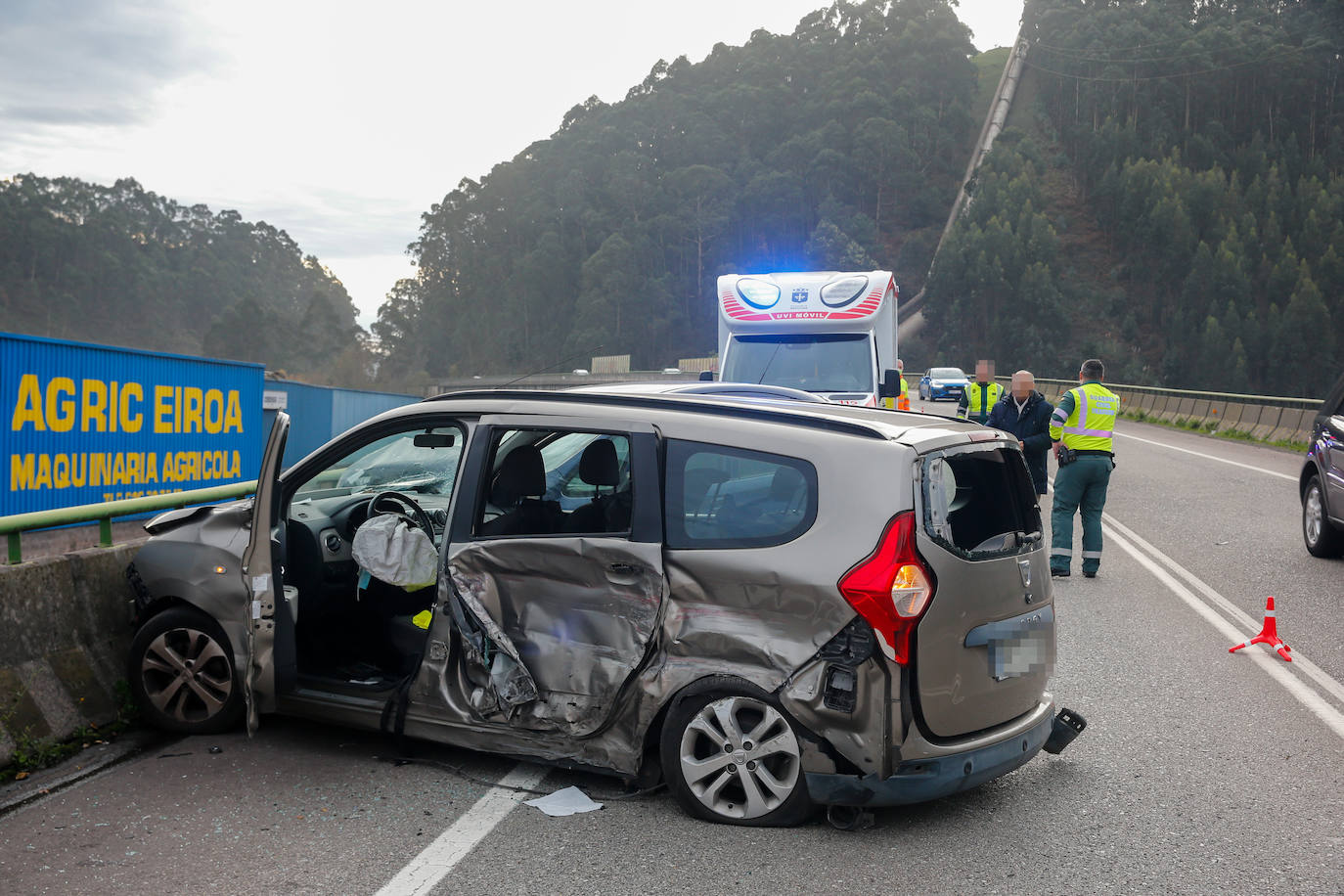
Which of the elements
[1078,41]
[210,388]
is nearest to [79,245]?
[1078,41]

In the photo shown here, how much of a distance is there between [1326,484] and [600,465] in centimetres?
840

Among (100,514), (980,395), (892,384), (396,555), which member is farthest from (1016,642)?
(980,395)

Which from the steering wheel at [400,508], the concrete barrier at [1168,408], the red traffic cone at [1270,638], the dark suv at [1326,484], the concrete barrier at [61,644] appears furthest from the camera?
the concrete barrier at [1168,408]

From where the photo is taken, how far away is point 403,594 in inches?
214

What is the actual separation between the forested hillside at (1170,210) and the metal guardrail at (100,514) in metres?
91.3

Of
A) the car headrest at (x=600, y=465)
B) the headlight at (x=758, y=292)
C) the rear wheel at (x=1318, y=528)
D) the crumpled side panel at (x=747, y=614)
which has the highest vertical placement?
the headlight at (x=758, y=292)

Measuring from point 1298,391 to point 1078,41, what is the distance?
65.6m

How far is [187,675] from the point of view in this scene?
5285 mm

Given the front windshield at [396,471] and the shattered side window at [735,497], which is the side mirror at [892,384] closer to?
the front windshield at [396,471]

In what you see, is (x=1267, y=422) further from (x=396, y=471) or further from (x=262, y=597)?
(x=262, y=597)

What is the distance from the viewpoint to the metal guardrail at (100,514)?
5172mm

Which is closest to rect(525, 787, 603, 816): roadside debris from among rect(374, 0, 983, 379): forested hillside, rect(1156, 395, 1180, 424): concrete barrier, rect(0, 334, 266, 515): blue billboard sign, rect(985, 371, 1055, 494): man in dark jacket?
rect(985, 371, 1055, 494): man in dark jacket

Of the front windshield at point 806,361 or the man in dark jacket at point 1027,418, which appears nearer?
the man in dark jacket at point 1027,418

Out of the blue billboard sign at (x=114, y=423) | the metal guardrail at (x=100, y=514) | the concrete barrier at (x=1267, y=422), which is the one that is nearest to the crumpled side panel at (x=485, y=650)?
the metal guardrail at (x=100, y=514)
